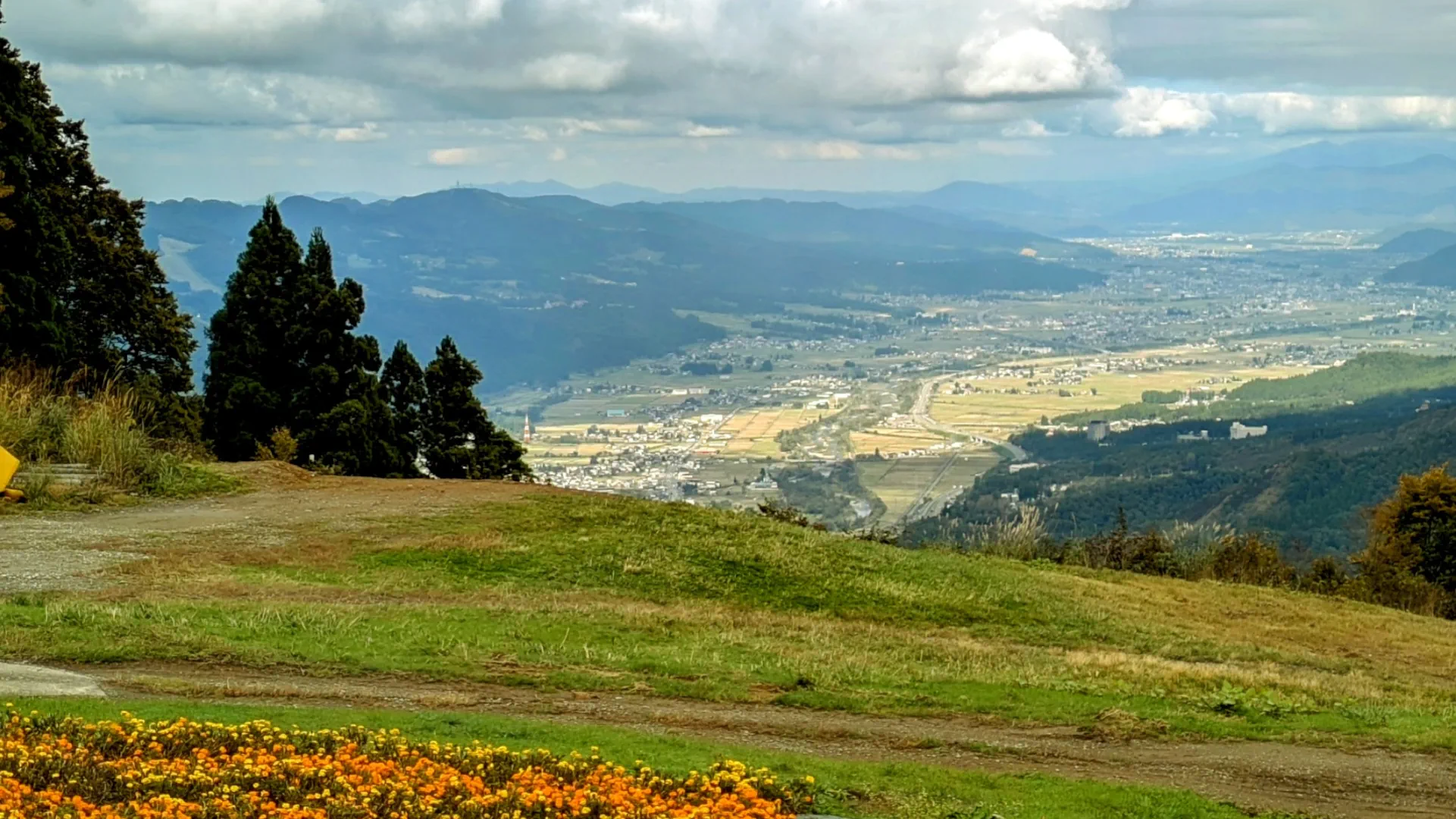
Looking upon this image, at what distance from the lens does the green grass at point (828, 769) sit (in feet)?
29.1

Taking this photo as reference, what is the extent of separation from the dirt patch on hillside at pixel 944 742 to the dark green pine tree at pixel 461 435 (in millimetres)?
21350

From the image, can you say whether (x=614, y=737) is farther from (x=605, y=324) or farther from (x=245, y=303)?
→ (x=605, y=324)

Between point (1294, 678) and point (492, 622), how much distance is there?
8.31 metres

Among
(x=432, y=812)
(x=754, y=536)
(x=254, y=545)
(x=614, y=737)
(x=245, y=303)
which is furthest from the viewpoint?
(x=245, y=303)

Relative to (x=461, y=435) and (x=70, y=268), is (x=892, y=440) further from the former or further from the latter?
(x=70, y=268)

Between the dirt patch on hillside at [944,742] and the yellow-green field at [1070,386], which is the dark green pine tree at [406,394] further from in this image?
the yellow-green field at [1070,386]

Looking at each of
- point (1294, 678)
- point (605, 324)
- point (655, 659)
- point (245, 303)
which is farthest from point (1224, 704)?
Result: point (605, 324)

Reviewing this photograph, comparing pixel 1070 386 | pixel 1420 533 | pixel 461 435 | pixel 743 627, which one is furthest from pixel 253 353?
pixel 1070 386

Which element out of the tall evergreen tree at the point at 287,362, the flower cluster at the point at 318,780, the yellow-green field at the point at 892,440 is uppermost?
the tall evergreen tree at the point at 287,362

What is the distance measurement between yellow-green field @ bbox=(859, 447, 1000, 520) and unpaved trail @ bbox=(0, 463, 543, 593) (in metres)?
51.8

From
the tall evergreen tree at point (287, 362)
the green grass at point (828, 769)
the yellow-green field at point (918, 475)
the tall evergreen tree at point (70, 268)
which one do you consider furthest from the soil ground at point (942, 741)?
the yellow-green field at point (918, 475)

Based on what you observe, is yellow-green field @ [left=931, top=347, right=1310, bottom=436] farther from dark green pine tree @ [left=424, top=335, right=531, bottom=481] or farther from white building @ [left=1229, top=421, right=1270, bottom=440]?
dark green pine tree @ [left=424, top=335, right=531, bottom=481]

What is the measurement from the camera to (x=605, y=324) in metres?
190

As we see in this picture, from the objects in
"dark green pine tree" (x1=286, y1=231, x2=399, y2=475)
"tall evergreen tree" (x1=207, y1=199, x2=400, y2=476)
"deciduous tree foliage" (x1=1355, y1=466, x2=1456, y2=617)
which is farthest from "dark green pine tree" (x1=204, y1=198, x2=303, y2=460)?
"deciduous tree foliage" (x1=1355, y1=466, x2=1456, y2=617)
